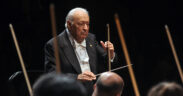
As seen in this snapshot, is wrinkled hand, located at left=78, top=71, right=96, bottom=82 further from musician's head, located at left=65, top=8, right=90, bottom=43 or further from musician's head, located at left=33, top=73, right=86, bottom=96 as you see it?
musician's head, located at left=33, top=73, right=86, bottom=96

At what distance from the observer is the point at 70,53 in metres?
3.44

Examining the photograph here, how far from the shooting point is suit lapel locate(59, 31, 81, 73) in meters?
3.40

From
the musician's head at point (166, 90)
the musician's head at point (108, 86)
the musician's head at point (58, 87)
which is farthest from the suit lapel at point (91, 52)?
the musician's head at point (58, 87)

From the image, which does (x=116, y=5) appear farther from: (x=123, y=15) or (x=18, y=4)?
(x=18, y=4)

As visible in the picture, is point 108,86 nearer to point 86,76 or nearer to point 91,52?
point 86,76

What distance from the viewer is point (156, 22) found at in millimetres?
5590

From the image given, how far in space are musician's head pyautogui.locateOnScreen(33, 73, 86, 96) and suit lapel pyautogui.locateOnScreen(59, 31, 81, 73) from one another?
1748mm

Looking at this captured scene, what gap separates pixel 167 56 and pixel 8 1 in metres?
2.08

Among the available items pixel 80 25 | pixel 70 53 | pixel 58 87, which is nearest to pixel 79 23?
pixel 80 25

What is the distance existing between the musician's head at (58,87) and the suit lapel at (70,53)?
1748 millimetres

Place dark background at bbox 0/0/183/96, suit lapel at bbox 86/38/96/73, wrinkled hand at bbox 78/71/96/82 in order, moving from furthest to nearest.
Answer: dark background at bbox 0/0/183/96 → suit lapel at bbox 86/38/96/73 → wrinkled hand at bbox 78/71/96/82

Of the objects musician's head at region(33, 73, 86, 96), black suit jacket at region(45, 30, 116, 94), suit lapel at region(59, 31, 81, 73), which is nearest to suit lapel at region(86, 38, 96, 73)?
black suit jacket at region(45, 30, 116, 94)

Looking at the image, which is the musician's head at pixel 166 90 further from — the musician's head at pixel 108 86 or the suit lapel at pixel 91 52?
the suit lapel at pixel 91 52

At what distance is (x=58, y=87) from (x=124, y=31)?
3874mm
